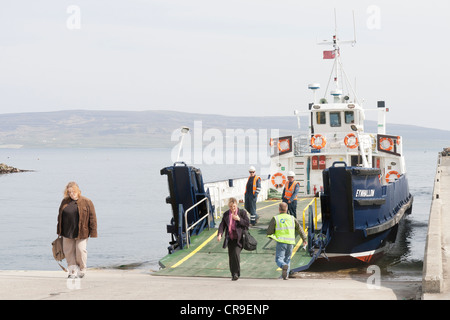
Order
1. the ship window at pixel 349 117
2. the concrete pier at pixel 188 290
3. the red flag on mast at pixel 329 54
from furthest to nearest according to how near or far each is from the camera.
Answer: the red flag on mast at pixel 329 54 → the ship window at pixel 349 117 → the concrete pier at pixel 188 290

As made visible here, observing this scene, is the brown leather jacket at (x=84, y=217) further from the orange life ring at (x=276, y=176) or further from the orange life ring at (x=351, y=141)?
the orange life ring at (x=276, y=176)

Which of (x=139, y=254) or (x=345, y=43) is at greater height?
(x=345, y=43)

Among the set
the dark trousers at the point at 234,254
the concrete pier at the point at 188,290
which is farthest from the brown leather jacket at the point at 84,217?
the dark trousers at the point at 234,254

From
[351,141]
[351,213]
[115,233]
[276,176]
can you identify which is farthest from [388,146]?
[115,233]

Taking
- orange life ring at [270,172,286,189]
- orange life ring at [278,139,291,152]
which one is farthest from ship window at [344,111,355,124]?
orange life ring at [270,172,286,189]

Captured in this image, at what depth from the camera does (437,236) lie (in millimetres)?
13312

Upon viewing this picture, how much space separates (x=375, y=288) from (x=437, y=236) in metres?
3.73

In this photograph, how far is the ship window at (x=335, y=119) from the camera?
25906mm

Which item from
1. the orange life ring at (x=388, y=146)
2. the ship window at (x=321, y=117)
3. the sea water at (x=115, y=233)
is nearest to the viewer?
the sea water at (x=115, y=233)

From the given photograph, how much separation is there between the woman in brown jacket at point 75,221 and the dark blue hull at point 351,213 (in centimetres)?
562

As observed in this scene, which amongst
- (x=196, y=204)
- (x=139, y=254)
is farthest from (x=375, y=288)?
(x=139, y=254)

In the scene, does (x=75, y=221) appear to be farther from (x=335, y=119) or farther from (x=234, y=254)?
(x=335, y=119)

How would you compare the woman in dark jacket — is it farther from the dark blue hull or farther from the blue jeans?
the dark blue hull
